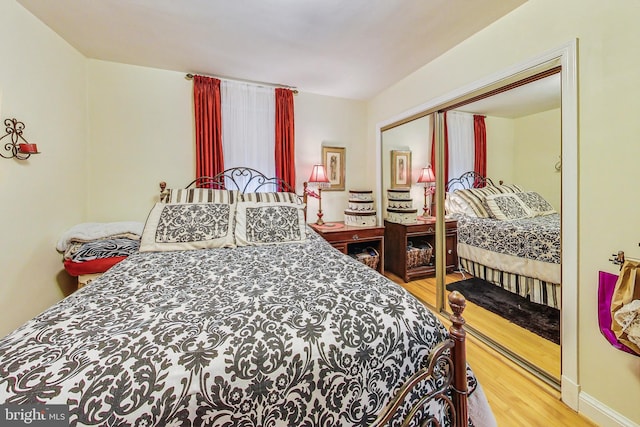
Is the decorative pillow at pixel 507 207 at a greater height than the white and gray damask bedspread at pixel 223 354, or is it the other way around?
the decorative pillow at pixel 507 207

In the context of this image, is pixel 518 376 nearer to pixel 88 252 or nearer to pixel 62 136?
pixel 88 252

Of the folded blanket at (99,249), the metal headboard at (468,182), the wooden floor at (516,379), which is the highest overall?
the metal headboard at (468,182)

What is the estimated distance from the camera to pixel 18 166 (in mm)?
1747

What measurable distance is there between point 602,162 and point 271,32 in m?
2.25

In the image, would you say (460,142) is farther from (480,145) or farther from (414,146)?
(414,146)

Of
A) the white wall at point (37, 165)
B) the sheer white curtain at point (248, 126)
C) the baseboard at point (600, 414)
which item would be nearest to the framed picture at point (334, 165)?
the sheer white curtain at point (248, 126)

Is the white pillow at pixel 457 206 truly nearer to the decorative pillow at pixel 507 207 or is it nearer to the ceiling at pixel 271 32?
the decorative pillow at pixel 507 207

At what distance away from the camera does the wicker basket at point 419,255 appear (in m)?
2.80

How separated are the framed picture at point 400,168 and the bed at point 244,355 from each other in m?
1.87

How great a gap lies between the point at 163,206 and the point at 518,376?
2866 millimetres

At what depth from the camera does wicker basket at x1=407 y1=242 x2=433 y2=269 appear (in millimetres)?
2796

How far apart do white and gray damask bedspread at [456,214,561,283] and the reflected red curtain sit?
1.38 feet

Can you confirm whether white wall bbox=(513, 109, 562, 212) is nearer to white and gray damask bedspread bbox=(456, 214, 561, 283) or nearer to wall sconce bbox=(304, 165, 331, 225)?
white and gray damask bedspread bbox=(456, 214, 561, 283)

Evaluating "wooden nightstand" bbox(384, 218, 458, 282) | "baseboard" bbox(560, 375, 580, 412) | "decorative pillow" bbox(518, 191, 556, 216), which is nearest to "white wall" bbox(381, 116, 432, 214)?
"wooden nightstand" bbox(384, 218, 458, 282)
